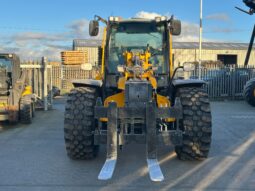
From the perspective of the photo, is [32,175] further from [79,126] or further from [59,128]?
[59,128]

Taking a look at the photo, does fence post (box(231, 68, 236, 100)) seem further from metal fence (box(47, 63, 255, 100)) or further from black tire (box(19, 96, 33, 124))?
black tire (box(19, 96, 33, 124))

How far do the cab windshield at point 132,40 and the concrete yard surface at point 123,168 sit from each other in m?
1.84

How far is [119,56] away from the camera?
7.18 metres

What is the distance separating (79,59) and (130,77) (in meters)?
17.2

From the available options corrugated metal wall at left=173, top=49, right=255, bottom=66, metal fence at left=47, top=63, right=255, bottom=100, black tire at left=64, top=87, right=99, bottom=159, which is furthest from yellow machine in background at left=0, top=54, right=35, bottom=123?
corrugated metal wall at left=173, top=49, right=255, bottom=66

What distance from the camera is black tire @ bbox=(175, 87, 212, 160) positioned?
6.14 meters

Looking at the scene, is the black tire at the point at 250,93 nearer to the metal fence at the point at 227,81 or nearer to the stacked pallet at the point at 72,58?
the metal fence at the point at 227,81

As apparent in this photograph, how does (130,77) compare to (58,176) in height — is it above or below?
above

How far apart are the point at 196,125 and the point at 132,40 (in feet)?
6.99

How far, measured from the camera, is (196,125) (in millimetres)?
6133

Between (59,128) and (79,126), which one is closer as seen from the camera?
(79,126)

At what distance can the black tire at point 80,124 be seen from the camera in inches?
244

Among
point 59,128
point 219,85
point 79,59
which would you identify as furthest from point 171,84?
point 79,59

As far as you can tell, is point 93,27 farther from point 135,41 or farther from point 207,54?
point 207,54
